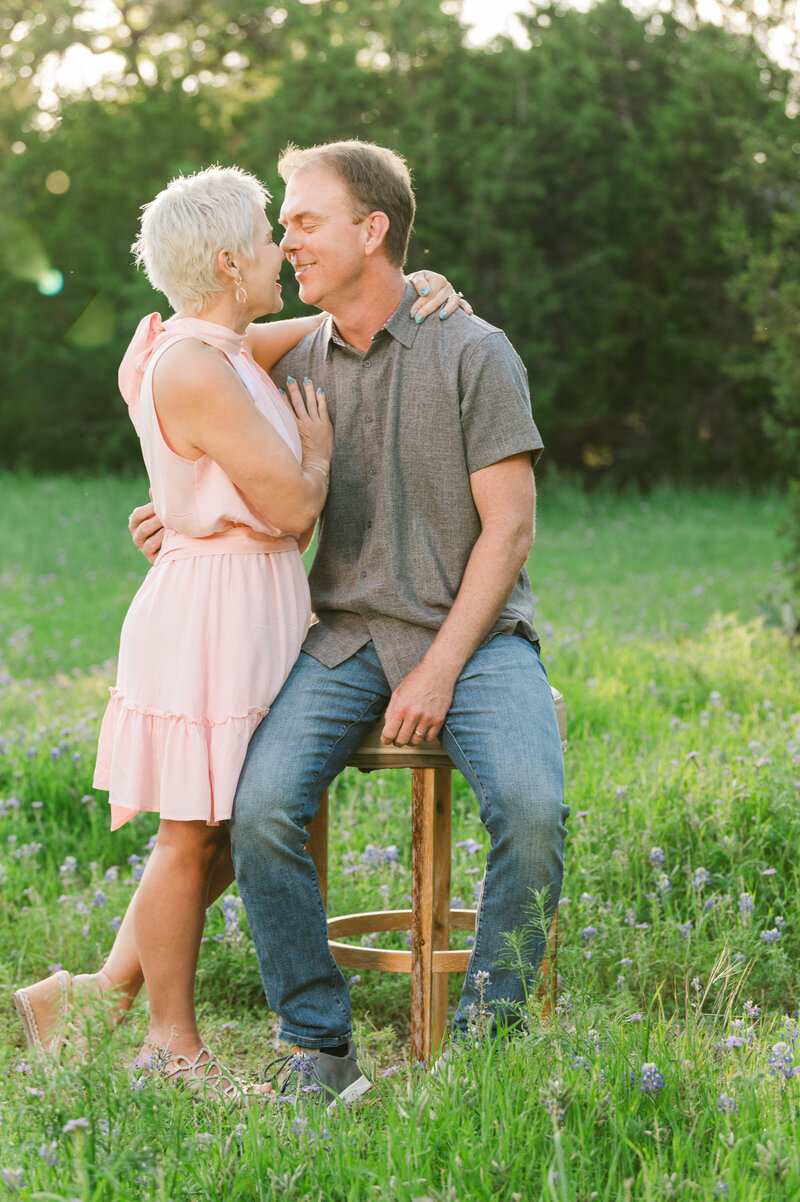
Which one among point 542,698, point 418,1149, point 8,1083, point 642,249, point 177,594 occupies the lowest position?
point 8,1083

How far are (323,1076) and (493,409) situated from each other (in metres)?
1.51

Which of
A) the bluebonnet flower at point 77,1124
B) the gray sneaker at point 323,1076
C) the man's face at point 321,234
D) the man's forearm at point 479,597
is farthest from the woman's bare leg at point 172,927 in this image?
the man's face at point 321,234

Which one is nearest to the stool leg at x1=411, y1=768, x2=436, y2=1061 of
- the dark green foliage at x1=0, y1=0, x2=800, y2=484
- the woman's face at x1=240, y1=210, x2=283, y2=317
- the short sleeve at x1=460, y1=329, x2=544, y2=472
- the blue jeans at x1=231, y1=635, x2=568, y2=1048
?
the blue jeans at x1=231, y1=635, x2=568, y2=1048

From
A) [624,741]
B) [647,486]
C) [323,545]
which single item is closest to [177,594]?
[323,545]

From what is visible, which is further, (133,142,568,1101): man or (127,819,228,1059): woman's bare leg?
(127,819,228,1059): woman's bare leg

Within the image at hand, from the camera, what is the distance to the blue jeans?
2555mm

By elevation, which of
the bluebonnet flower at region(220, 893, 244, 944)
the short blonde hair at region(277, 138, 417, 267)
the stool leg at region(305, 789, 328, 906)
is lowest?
the bluebonnet flower at region(220, 893, 244, 944)

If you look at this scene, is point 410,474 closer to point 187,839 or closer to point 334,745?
point 334,745

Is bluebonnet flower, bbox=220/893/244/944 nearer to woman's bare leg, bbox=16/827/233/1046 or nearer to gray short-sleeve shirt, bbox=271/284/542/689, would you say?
woman's bare leg, bbox=16/827/233/1046

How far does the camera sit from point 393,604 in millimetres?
2904

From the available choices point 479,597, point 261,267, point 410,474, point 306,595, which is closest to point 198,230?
point 261,267

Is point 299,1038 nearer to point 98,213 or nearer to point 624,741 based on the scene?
point 624,741

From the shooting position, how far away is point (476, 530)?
2.97 m

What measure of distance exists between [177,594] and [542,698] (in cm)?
84
